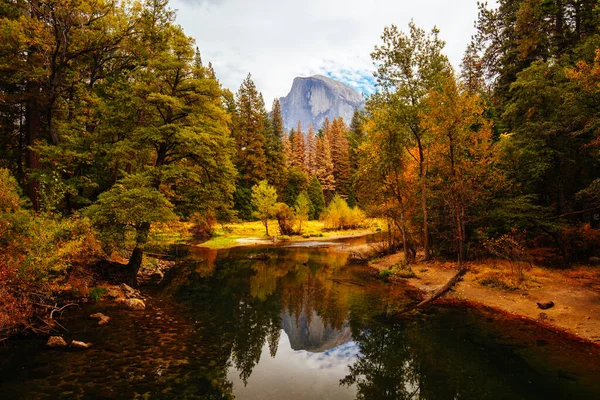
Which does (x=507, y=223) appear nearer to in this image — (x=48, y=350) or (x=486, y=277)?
(x=486, y=277)

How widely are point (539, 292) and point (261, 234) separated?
127 ft

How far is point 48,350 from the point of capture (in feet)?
29.9

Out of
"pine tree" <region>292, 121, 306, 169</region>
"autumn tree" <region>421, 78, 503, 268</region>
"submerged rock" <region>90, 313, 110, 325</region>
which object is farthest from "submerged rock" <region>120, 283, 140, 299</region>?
"pine tree" <region>292, 121, 306, 169</region>

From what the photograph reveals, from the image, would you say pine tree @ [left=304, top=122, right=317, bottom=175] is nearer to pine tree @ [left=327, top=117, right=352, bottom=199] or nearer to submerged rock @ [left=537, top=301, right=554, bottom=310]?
pine tree @ [left=327, top=117, right=352, bottom=199]

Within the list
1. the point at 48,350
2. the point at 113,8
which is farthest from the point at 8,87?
the point at 48,350

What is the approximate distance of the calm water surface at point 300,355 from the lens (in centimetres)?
773

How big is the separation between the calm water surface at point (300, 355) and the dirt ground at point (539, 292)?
1.09 m

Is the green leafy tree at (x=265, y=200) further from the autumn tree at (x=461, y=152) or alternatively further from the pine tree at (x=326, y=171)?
the pine tree at (x=326, y=171)

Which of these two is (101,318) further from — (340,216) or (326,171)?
(326,171)

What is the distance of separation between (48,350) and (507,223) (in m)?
22.4

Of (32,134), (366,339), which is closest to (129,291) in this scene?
(32,134)

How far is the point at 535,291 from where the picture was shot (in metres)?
14.5

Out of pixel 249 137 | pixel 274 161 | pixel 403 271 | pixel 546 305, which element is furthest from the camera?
pixel 274 161

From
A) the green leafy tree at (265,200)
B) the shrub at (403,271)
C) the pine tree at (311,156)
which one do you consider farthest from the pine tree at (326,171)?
the shrub at (403,271)
